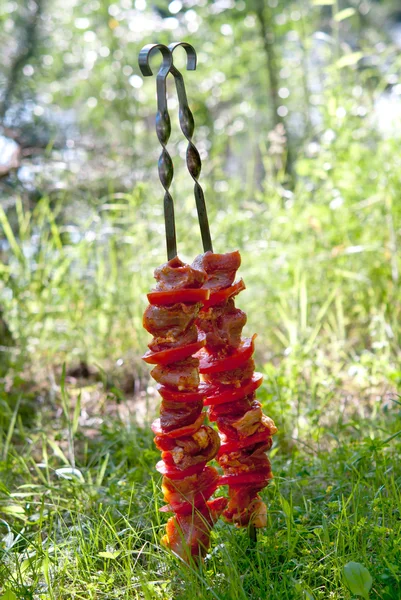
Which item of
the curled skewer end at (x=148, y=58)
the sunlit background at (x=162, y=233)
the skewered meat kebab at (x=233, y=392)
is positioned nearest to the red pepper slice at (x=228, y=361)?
the skewered meat kebab at (x=233, y=392)

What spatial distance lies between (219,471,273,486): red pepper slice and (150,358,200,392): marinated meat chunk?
0.84 feet

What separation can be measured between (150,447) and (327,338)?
1.32 metres

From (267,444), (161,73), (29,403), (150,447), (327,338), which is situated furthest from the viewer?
(327,338)

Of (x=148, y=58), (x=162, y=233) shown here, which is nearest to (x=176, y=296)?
(x=148, y=58)

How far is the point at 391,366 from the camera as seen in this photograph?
270 cm

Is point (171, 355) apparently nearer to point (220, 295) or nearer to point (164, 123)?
point (220, 295)

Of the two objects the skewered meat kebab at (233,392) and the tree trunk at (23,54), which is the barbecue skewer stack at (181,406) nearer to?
the skewered meat kebab at (233,392)

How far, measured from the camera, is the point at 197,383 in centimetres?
139

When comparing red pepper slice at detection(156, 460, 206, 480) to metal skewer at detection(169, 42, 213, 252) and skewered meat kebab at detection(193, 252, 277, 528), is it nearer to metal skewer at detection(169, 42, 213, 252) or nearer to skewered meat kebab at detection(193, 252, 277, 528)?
skewered meat kebab at detection(193, 252, 277, 528)

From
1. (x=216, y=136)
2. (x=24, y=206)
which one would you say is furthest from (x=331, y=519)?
(x=216, y=136)

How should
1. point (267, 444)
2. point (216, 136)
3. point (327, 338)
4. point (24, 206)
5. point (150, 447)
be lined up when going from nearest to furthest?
point (267, 444)
point (150, 447)
point (327, 338)
point (24, 206)
point (216, 136)

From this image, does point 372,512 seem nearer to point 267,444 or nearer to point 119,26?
point 267,444

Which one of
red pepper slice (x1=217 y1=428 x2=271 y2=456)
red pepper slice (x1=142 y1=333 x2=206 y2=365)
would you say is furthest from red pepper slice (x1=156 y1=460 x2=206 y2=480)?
red pepper slice (x1=142 y1=333 x2=206 y2=365)

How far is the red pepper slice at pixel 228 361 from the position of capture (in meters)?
1.44
